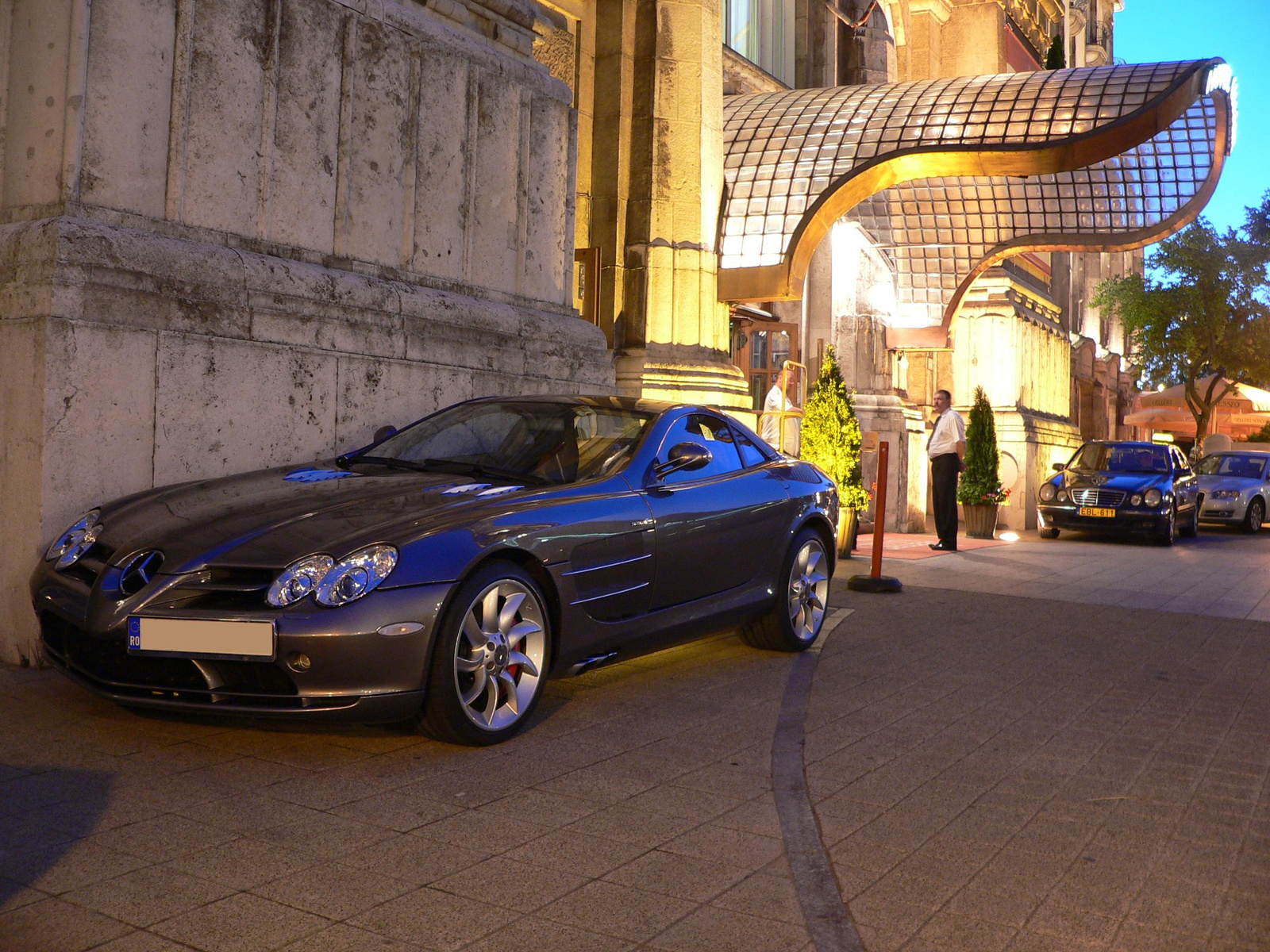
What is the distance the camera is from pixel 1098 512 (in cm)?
1731

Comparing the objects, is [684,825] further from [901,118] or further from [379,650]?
[901,118]

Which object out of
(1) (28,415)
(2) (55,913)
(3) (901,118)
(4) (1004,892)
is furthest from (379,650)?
(3) (901,118)

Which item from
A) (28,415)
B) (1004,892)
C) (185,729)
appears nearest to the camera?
(1004,892)

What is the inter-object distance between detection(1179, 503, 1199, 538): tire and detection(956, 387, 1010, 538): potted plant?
3.68m

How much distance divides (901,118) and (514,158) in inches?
300

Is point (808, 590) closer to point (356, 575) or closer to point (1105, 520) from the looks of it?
point (356, 575)

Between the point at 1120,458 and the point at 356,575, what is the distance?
661 inches

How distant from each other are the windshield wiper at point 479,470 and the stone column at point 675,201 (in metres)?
8.11

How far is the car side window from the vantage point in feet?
19.3

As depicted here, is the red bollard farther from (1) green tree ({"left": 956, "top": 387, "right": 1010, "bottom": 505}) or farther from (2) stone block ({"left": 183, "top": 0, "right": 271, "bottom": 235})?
(1) green tree ({"left": 956, "top": 387, "right": 1010, "bottom": 505})

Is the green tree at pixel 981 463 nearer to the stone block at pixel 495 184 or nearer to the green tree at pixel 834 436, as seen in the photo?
the green tree at pixel 834 436

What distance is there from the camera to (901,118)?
15.5 metres

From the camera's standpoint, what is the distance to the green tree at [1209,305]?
36312 mm

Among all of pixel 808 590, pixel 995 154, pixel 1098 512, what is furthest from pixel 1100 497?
pixel 808 590
